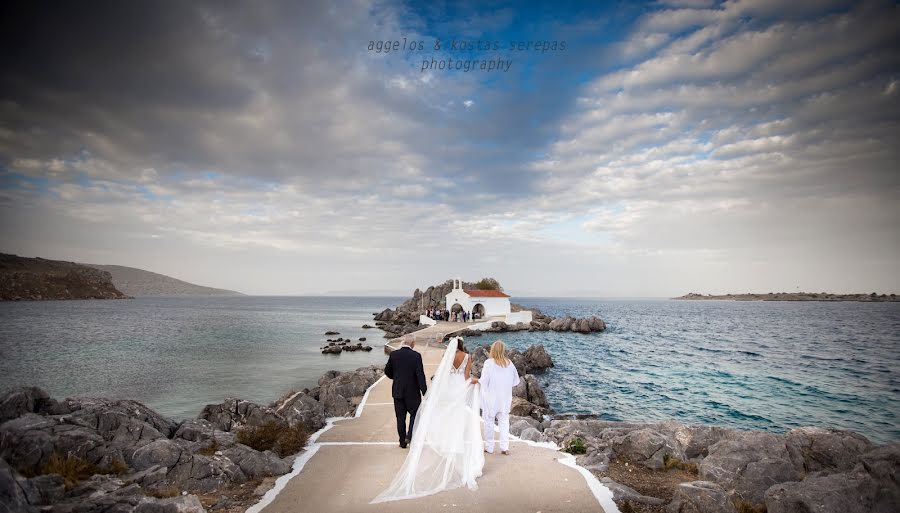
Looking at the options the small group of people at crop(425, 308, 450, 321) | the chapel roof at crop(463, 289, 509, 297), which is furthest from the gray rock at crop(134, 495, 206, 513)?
the chapel roof at crop(463, 289, 509, 297)

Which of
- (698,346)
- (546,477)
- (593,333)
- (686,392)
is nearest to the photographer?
(546,477)

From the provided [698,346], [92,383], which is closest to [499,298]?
[698,346]

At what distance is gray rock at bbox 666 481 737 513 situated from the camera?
5418 millimetres

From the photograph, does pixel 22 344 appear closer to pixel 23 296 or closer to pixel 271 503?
pixel 271 503

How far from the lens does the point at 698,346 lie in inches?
1976

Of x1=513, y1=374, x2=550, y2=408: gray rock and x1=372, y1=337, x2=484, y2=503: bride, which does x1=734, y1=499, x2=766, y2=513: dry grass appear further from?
x1=513, y1=374, x2=550, y2=408: gray rock

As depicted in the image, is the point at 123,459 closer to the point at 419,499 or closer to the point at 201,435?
the point at 201,435

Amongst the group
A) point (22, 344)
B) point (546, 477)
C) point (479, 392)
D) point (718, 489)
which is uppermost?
point (479, 392)

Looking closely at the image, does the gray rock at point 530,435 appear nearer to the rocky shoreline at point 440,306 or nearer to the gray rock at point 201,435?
the gray rock at point 201,435

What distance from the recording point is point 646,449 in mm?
8648

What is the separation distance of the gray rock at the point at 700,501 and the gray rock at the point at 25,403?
1091cm

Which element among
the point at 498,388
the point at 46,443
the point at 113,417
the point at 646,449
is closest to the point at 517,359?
the point at 646,449

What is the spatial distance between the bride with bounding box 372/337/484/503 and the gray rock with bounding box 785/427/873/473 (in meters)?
6.29

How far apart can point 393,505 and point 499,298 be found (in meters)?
63.8
